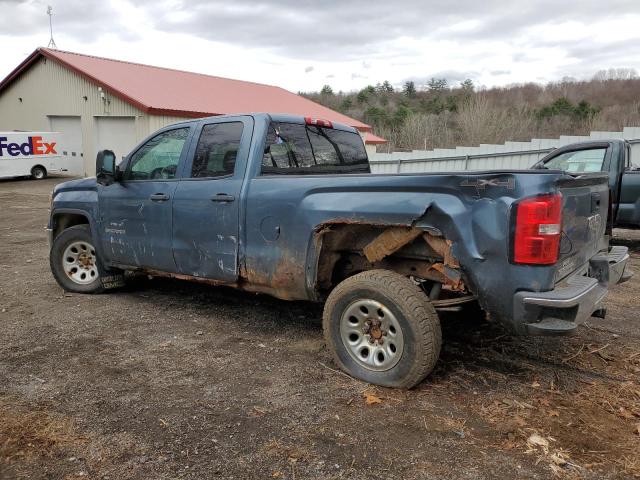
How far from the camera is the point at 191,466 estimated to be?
8.92 feet

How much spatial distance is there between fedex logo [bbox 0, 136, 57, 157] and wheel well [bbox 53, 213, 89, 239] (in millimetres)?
18929

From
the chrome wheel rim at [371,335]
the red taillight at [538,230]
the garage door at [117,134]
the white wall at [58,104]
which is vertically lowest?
the chrome wheel rim at [371,335]

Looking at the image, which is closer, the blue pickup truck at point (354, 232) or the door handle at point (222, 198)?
the blue pickup truck at point (354, 232)

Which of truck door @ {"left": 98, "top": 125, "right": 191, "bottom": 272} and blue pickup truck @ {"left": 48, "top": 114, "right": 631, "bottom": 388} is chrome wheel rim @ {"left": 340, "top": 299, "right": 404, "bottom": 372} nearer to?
blue pickup truck @ {"left": 48, "top": 114, "right": 631, "bottom": 388}

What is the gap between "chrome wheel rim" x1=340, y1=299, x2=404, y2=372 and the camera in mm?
3512

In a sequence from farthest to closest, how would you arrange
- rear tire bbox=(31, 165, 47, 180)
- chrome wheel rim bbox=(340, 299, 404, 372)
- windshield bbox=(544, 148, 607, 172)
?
1. rear tire bbox=(31, 165, 47, 180)
2. windshield bbox=(544, 148, 607, 172)
3. chrome wheel rim bbox=(340, 299, 404, 372)

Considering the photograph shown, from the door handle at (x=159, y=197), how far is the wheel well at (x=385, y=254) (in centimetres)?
175

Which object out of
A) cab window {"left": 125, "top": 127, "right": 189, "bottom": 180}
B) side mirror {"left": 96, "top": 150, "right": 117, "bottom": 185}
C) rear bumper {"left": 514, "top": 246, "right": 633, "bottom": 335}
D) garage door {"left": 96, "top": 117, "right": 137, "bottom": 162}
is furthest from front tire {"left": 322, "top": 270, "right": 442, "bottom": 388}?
garage door {"left": 96, "top": 117, "right": 137, "bottom": 162}

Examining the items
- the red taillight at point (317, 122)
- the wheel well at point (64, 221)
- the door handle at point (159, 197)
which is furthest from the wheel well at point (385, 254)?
the wheel well at point (64, 221)

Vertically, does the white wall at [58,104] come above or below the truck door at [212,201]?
above

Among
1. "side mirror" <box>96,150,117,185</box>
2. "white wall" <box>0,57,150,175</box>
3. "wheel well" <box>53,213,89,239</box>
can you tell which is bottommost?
"wheel well" <box>53,213,89,239</box>

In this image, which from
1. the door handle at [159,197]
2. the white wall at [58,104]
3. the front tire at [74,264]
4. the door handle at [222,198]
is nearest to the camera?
the door handle at [222,198]

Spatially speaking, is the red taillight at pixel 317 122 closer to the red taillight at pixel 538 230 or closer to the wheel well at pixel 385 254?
the wheel well at pixel 385 254

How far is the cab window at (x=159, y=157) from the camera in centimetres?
490
